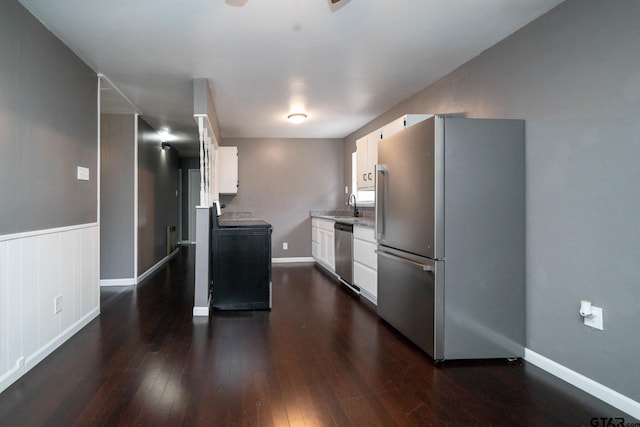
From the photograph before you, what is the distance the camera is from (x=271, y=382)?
2.15 meters

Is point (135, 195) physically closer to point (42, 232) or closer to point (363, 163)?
point (42, 232)

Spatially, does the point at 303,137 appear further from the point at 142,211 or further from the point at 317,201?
the point at 142,211

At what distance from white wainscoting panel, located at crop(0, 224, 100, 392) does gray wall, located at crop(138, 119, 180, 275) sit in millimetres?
1924

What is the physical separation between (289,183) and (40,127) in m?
4.43

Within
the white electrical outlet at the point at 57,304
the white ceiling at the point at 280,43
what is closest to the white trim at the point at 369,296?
the white ceiling at the point at 280,43

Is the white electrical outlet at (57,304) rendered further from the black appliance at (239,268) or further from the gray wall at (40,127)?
the black appliance at (239,268)

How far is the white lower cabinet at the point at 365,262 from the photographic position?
3789mm

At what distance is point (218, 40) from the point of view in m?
2.74

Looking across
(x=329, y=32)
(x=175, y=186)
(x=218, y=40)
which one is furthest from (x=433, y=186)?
(x=175, y=186)

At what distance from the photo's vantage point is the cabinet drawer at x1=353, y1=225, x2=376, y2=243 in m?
3.84

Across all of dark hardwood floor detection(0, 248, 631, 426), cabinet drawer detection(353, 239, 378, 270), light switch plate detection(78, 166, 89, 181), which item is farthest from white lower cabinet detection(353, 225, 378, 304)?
light switch plate detection(78, 166, 89, 181)

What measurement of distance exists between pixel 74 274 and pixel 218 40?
219 cm

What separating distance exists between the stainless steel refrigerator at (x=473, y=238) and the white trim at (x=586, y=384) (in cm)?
11

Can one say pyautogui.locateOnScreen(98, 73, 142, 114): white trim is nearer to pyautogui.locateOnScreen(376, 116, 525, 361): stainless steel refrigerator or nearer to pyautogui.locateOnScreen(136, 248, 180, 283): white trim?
pyautogui.locateOnScreen(136, 248, 180, 283): white trim
